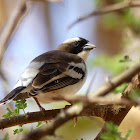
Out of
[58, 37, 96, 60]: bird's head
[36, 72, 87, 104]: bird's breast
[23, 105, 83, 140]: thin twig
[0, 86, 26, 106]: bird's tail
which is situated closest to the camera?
[23, 105, 83, 140]: thin twig

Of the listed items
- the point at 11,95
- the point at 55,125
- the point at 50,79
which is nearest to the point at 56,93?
the point at 50,79

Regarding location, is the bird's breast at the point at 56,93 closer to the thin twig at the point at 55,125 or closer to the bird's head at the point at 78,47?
the bird's head at the point at 78,47

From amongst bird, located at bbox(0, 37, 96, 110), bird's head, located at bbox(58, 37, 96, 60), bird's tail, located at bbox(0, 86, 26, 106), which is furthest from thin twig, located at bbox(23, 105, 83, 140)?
bird's head, located at bbox(58, 37, 96, 60)

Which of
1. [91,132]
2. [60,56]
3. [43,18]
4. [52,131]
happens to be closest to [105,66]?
[91,132]

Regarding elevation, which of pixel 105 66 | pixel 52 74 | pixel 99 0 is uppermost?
pixel 99 0

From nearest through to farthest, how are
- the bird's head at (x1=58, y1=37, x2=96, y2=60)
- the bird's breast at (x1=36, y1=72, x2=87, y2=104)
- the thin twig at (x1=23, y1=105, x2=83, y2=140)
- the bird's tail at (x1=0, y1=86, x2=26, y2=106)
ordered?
the thin twig at (x1=23, y1=105, x2=83, y2=140), the bird's tail at (x1=0, y1=86, x2=26, y2=106), the bird's breast at (x1=36, y1=72, x2=87, y2=104), the bird's head at (x1=58, y1=37, x2=96, y2=60)

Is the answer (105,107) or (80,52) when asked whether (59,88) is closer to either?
(105,107)

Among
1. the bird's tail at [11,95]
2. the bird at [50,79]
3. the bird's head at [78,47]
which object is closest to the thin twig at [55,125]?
the bird at [50,79]

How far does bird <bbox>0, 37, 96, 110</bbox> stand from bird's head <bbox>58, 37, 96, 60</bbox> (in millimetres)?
577

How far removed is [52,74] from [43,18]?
859 cm

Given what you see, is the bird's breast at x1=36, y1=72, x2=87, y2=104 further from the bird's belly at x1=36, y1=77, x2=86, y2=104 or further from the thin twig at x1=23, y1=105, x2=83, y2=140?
the thin twig at x1=23, y1=105, x2=83, y2=140

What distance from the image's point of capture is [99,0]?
772cm

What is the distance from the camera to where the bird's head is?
4.54 metres

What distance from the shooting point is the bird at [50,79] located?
302cm
